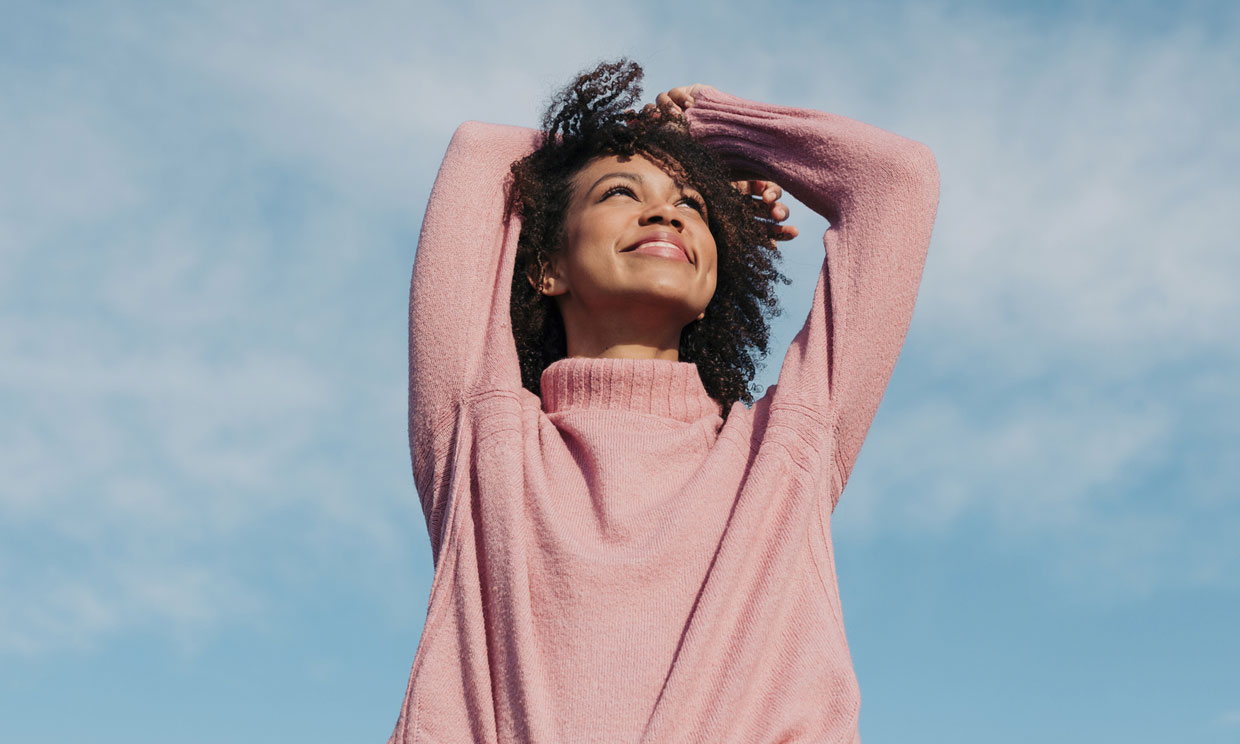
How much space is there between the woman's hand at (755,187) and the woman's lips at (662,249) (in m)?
0.63

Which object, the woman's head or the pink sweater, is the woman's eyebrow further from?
the pink sweater

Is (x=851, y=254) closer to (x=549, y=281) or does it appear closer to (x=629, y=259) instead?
(x=629, y=259)

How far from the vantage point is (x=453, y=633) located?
12.2 ft

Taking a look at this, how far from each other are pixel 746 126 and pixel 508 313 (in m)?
1.06

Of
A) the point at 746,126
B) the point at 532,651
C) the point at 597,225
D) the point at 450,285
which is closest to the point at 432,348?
the point at 450,285

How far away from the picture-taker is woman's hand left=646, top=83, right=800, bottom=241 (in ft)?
16.4

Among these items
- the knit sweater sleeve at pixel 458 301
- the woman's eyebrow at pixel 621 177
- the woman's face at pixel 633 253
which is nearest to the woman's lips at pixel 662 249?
the woman's face at pixel 633 253

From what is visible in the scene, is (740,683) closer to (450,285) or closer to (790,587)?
(790,587)

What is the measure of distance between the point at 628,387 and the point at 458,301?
558 mm

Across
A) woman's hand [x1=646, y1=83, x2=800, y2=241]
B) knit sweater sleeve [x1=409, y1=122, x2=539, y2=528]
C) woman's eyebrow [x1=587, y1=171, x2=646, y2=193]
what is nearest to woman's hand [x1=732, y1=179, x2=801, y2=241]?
woman's hand [x1=646, y1=83, x2=800, y2=241]

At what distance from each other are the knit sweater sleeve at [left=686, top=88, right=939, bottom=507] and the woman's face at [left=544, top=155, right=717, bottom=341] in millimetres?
358

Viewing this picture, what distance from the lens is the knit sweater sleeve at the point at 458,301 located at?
417 cm

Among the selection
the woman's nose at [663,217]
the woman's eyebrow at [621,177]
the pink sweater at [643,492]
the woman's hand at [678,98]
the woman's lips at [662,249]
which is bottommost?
the pink sweater at [643,492]

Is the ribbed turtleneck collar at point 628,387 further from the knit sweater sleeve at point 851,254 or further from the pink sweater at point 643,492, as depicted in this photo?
the knit sweater sleeve at point 851,254
